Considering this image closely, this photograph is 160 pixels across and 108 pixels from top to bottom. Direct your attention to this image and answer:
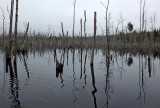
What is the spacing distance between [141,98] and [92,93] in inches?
68.3

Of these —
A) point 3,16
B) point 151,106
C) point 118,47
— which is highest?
point 3,16

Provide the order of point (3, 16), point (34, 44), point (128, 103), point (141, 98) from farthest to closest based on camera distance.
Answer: point (34, 44) → point (3, 16) → point (141, 98) → point (128, 103)

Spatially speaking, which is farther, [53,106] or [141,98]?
[141,98]

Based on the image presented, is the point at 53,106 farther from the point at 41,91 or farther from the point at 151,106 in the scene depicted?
the point at 151,106

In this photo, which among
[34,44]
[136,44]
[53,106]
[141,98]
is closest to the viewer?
[53,106]

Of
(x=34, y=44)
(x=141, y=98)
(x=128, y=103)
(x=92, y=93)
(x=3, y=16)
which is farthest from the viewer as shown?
(x=34, y=44)

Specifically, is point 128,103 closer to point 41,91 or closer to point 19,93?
point 41,91

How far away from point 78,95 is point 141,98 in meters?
2.21

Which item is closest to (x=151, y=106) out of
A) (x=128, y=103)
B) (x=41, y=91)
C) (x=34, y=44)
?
(x=128, y=103)

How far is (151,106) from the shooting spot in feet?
16.3

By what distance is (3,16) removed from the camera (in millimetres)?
20031

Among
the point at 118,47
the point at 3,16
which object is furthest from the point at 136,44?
the point at 3,16

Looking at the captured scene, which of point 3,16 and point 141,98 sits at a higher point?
point 3,16

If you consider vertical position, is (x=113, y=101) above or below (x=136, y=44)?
below
